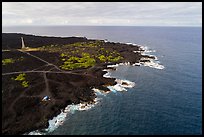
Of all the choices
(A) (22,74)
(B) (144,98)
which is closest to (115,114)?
(B) (144,98)

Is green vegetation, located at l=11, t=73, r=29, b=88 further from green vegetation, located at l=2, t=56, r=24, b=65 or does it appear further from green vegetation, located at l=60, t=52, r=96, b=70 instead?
green vegetation, located at l=2, t=56, r=24, b=65

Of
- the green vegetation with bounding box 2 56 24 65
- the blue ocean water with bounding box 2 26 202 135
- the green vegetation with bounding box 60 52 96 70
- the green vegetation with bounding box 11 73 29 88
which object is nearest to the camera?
the blue ocean water with bounding box 2 26 202 135

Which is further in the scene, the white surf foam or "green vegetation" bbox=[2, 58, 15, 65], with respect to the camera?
"green vegetation" bbox=[2, 58, 15, 65]

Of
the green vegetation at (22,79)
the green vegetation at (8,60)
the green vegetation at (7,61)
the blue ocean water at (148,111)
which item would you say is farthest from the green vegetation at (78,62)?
the green vegetation at (7,61)

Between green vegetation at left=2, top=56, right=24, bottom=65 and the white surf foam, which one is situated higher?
green vegetation at left=2, top=56, right=24, bottom=65

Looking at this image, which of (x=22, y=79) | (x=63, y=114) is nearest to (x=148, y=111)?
(x=63, y=114)

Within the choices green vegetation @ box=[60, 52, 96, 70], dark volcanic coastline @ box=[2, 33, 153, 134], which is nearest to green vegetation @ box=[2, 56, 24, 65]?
dark volcanic coastline @ box=[2, 33, 153, 134]

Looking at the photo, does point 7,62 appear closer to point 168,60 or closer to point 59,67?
point 59,67

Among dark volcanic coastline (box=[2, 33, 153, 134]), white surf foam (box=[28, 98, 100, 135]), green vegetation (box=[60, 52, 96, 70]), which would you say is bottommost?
white surf foam (box=[28, 98, 100, 135])

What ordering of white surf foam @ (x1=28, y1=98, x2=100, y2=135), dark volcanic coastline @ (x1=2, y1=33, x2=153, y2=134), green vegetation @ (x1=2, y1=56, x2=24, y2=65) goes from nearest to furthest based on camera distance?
white surf foam @ (x1=28, y1=98, x2=100, y2=135)
dark volcanic coastline @ (x1=2, y1=33, x2=153, y2=134)
green vegetation @ (x1=2, y1=56, x2=24, y2=65)
